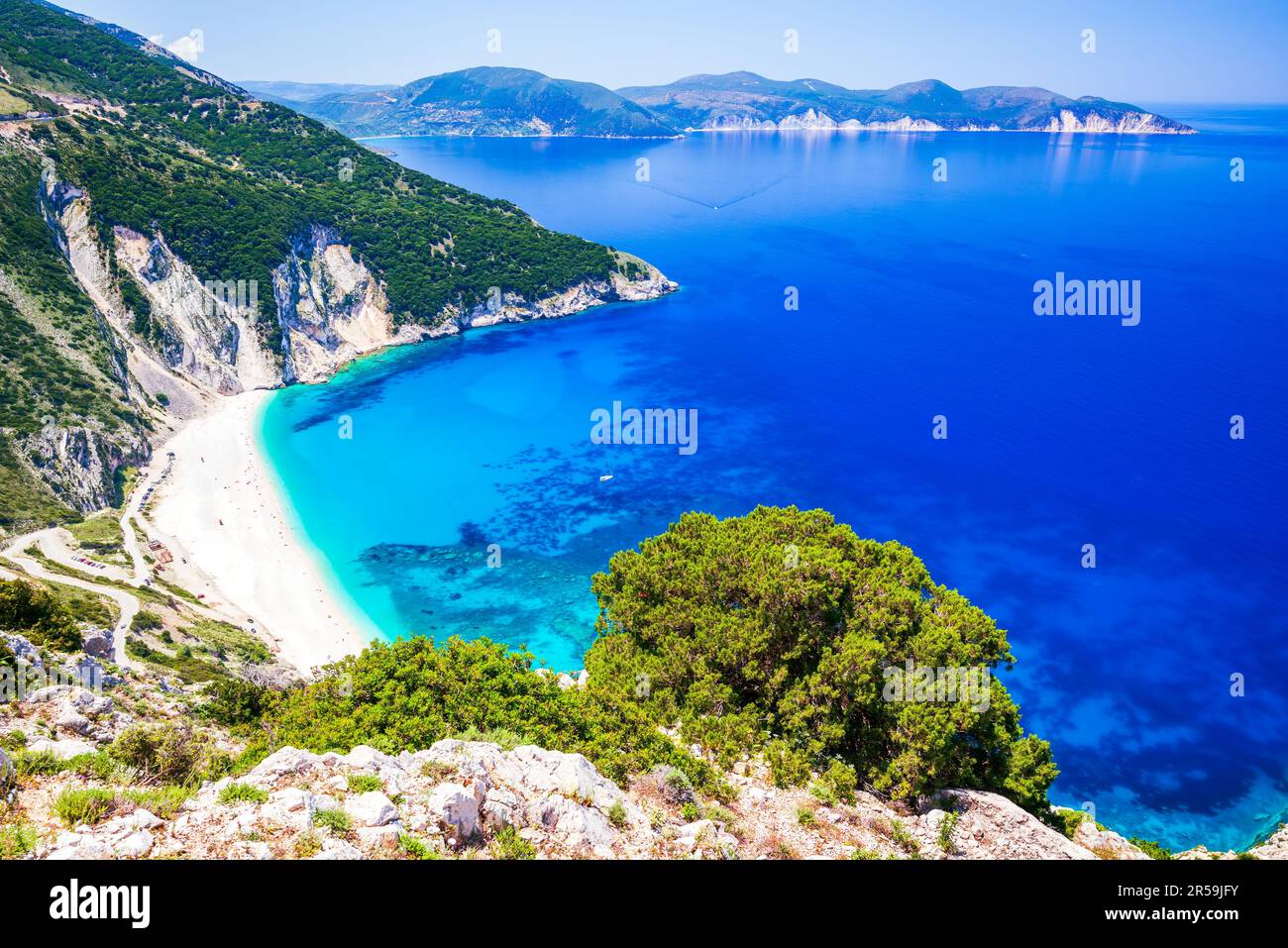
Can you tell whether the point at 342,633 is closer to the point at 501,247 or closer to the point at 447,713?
the point at 447,713

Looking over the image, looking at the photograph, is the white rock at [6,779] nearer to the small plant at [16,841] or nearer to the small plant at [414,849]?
the small plant at [16,841]

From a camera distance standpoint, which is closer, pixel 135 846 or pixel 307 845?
pixel 135 846

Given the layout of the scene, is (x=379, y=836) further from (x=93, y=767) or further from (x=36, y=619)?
(x=36, y=619)

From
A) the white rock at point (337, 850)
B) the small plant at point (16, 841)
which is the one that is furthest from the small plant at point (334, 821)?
the small plant at point (16, 841)

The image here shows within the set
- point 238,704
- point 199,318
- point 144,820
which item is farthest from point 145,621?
point 199,318

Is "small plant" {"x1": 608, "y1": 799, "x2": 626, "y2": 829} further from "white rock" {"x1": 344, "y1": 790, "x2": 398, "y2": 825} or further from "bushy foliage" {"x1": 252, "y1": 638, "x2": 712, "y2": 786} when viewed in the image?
"white rock" {"x1": 344, "y1": 790, "x2": 398, "y2": 825}
